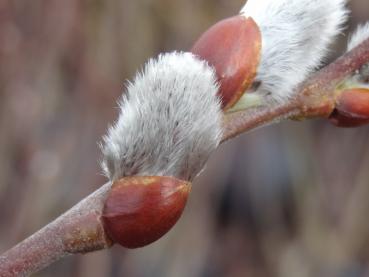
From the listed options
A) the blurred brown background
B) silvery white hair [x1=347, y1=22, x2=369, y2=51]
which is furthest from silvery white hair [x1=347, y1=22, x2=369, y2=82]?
the blurred brown background

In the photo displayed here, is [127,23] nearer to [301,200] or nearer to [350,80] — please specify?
[301,200]

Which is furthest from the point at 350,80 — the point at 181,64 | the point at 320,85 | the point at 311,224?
the point at 311,224

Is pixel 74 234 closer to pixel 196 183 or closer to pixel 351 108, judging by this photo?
pixel 351 108

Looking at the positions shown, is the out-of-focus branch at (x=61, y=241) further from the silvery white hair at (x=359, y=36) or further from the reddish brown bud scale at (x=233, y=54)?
the silvery white hair at (x=359, y=36)

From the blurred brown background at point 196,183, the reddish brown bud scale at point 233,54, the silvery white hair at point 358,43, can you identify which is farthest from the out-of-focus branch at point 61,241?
the blurred brown background at point 196,183

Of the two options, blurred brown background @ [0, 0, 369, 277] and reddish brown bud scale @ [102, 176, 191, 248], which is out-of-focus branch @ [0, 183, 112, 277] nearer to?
reddish brown bud scale @ [102, 176, 191, 248]

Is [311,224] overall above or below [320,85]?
below

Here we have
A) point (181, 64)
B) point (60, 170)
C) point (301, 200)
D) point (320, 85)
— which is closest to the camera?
point (181, 64)
